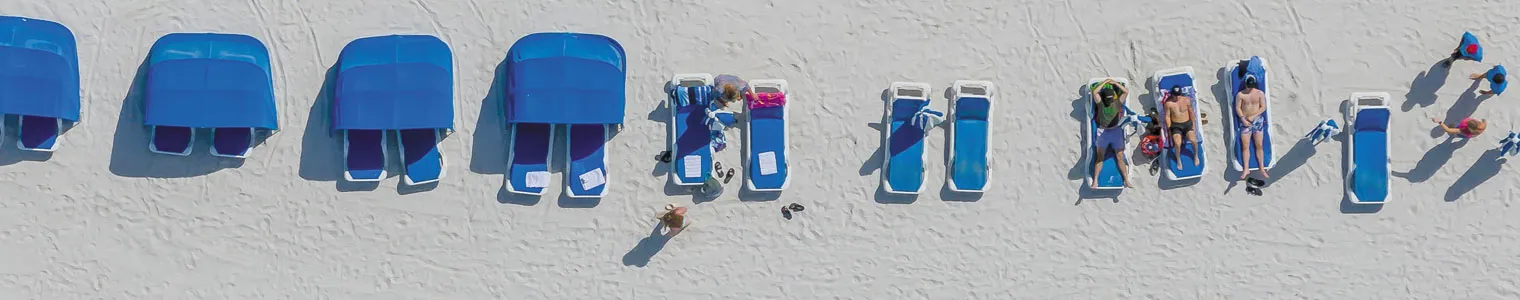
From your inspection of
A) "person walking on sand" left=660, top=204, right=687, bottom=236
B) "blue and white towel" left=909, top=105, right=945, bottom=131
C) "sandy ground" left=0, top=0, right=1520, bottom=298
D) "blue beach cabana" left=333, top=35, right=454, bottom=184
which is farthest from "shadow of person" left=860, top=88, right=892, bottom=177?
"blue beach cabana" left=333, top=35, right=454, bottom=184

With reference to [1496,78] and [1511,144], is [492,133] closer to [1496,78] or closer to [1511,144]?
[1496,78]

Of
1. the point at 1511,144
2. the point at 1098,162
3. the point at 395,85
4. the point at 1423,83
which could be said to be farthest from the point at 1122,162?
the point at 395,85

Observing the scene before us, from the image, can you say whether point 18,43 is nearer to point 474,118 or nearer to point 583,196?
point 474,118

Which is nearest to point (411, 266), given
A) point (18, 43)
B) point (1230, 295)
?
point (18, 43)

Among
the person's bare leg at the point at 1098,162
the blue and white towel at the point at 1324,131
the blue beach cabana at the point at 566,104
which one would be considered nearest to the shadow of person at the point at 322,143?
the blue beach cabana at the point at 566,104

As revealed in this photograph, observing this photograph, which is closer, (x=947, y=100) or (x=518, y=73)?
(x=518, y=73)

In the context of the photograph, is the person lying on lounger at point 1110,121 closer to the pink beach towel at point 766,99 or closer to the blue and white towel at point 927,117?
the blue and white towel at point 927,117
